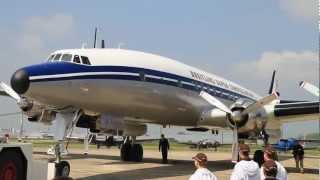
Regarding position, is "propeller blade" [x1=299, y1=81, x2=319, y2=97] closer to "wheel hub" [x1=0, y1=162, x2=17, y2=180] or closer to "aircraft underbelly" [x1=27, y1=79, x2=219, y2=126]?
"aircraft underbelly" [x1=27, y1=79, x2=219, y2=126]

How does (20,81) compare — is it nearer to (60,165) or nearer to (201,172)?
(60,165)

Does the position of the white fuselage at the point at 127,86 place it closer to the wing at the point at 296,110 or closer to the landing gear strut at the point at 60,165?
the landing gear strut at the point at 60,165

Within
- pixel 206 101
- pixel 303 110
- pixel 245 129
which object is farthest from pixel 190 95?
pixel 303 110

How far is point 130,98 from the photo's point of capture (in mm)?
15078

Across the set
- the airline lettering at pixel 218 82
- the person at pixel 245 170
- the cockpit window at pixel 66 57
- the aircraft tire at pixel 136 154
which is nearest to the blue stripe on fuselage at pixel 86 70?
the cockpit window at pixel 66 57

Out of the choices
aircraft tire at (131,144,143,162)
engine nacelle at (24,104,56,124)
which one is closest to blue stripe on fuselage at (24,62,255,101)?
engine nacelle at (24,104,56,124)

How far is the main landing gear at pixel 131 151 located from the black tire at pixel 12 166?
41.0ft

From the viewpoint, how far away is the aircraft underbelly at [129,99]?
516 inches

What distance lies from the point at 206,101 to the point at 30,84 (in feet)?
26.0

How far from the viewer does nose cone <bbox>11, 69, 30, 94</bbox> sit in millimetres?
12289

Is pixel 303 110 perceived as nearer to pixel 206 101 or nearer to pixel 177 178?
pixel 206 101

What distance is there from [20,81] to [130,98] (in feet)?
12.9

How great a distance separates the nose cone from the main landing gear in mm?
9006

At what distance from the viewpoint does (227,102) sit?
20516mm
